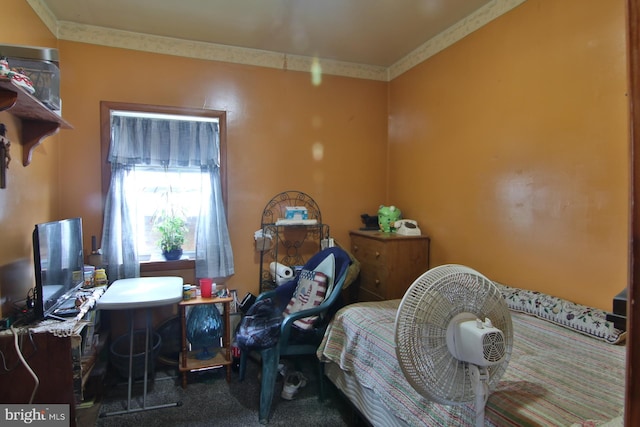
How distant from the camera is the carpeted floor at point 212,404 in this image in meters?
2.12

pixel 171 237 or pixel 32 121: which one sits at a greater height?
pixel 32 121

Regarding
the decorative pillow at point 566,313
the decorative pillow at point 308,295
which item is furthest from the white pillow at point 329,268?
the decorative pillow at point 566,313

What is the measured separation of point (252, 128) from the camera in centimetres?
313

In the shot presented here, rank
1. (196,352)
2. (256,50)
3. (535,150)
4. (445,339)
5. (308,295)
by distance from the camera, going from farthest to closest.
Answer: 1. (256,50)
2. (196,352)
3. (308,295)
4. (535,150)
5. (445,339)

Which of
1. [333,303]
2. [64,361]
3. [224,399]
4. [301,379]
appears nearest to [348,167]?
[333,303]

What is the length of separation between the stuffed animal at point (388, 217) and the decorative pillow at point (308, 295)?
86 centimetres

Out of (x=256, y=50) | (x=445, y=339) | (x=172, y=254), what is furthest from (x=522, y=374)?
(x=256, y=50)

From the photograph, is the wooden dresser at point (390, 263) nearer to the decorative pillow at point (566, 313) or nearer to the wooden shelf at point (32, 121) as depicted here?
the decorative pillow at point (566, 313)

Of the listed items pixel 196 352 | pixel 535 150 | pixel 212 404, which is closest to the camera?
pixel 535 150

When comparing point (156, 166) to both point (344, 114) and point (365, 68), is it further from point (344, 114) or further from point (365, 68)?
point (365, 68)

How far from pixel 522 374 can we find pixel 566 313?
0.67 m

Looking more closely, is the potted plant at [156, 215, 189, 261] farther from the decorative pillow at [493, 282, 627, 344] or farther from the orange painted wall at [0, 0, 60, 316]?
the decorative pillow at [493, 282, 627, 344]

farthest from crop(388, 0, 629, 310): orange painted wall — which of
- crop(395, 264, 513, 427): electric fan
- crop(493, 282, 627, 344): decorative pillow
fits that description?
crop(395, 264, 513, 427): electric fan

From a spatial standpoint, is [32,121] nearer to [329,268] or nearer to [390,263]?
[329,268]
